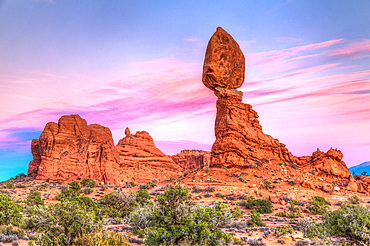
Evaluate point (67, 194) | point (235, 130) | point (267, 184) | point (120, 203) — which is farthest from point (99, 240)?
point (235, 130)

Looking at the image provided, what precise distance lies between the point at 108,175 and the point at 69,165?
7763 mm

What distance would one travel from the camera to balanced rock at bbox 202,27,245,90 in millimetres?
39531

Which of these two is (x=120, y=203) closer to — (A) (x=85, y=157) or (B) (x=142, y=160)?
(A) (x=85, y=157)

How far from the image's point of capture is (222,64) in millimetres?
40062

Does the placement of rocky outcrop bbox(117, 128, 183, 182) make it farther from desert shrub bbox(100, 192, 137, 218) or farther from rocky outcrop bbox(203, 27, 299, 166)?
desert shrub bbox(100, 192, 137, 218)

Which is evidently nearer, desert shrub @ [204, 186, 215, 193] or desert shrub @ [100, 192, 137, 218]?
desert shrub @ [100, 192, 137, 218]

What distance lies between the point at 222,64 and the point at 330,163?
20.9 metres

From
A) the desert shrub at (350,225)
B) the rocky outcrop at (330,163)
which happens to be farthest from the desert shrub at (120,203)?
the rocky outcrop at (330,163)

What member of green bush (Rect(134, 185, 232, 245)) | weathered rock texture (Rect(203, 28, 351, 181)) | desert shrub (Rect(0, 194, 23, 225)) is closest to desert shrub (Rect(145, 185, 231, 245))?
green bush (Rect(134, 185, 232, 245))

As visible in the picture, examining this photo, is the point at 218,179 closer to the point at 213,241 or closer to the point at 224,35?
the point at 224,35

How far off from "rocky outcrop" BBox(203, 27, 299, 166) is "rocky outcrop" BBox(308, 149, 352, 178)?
2854 millimetres

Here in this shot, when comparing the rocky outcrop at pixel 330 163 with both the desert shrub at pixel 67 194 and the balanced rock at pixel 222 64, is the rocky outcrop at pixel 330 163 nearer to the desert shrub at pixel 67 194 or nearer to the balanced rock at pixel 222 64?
the balanced rock at pixel 222 64

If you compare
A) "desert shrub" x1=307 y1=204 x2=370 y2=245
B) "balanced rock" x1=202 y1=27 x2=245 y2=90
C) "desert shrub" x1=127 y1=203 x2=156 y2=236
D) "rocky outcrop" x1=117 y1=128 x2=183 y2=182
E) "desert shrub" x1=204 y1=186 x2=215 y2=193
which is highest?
"balanced rock" x1=202 y1=27 x2=245 y2=90

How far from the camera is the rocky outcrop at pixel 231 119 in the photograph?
3741cm
